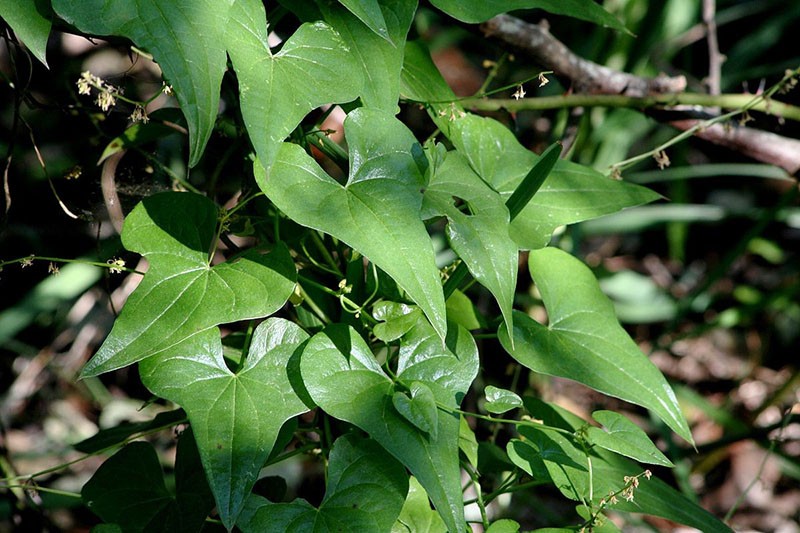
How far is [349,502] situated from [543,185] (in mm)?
441

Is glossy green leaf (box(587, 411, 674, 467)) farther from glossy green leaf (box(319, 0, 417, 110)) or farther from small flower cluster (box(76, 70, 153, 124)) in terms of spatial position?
small flower cluster (box(76, 70, 153, 124))

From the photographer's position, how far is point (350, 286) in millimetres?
801

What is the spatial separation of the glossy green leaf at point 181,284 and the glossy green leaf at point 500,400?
0.23 meters

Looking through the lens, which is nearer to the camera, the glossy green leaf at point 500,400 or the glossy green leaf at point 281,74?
the glossy green leaf at point 281,74

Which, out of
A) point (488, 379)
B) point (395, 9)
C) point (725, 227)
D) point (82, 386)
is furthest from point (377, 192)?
point (725, 227)

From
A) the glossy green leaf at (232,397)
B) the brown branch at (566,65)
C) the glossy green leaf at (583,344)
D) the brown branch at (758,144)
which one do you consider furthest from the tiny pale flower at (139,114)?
the brown branch at (758,144)

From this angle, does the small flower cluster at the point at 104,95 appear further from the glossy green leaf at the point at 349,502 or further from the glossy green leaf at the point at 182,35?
the glossy green leaf at the point at 349,502

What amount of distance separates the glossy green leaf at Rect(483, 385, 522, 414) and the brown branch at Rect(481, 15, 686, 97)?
1.91 ft

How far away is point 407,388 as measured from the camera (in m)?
0.75

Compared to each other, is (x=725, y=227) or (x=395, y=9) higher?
(x=395, y=9)

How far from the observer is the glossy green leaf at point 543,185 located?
2.91 feet

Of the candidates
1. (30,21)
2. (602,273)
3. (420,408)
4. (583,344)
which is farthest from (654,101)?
(602,273)

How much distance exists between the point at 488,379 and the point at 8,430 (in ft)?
3.79

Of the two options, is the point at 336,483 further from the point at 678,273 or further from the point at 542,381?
the point at 678,273
